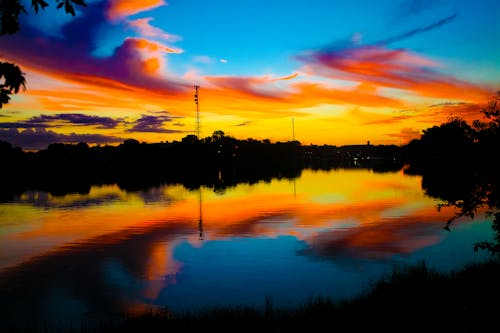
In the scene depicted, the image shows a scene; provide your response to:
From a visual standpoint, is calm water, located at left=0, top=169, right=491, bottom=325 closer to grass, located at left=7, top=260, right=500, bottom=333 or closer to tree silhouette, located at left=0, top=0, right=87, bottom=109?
grass, located at left=7, top=260, right=500, bottom=333

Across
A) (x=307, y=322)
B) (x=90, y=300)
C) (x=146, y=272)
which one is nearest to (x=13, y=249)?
(x=146, y=272)

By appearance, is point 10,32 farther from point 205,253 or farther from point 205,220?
point 205,220

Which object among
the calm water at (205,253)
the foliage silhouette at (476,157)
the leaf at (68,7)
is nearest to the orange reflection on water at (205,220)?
the calm water at (205,253)

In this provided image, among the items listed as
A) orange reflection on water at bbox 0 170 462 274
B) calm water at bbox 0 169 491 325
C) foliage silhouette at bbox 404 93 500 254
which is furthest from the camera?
orange reflection on water at bbox 0 170 462 274

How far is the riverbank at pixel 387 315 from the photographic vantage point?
42.5 ft

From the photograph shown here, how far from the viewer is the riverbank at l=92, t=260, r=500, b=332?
42.5ft

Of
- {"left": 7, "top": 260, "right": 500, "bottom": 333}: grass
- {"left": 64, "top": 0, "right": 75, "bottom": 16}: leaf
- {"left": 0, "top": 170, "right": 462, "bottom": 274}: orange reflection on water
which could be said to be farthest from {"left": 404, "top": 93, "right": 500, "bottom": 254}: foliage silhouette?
{"left": 0, "top": 170, "right": 462, "bottom": 274}: orange reflection on water

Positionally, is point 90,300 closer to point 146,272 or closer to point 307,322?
point 146,272

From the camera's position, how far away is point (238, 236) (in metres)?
37.8

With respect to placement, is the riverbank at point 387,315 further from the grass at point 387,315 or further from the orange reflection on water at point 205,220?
the orange reflection on water at point 205,220

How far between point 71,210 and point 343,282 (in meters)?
45.9

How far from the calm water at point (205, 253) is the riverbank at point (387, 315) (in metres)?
4.04

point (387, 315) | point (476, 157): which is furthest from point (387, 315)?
point (476, 157)

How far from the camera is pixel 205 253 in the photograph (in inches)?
1232
